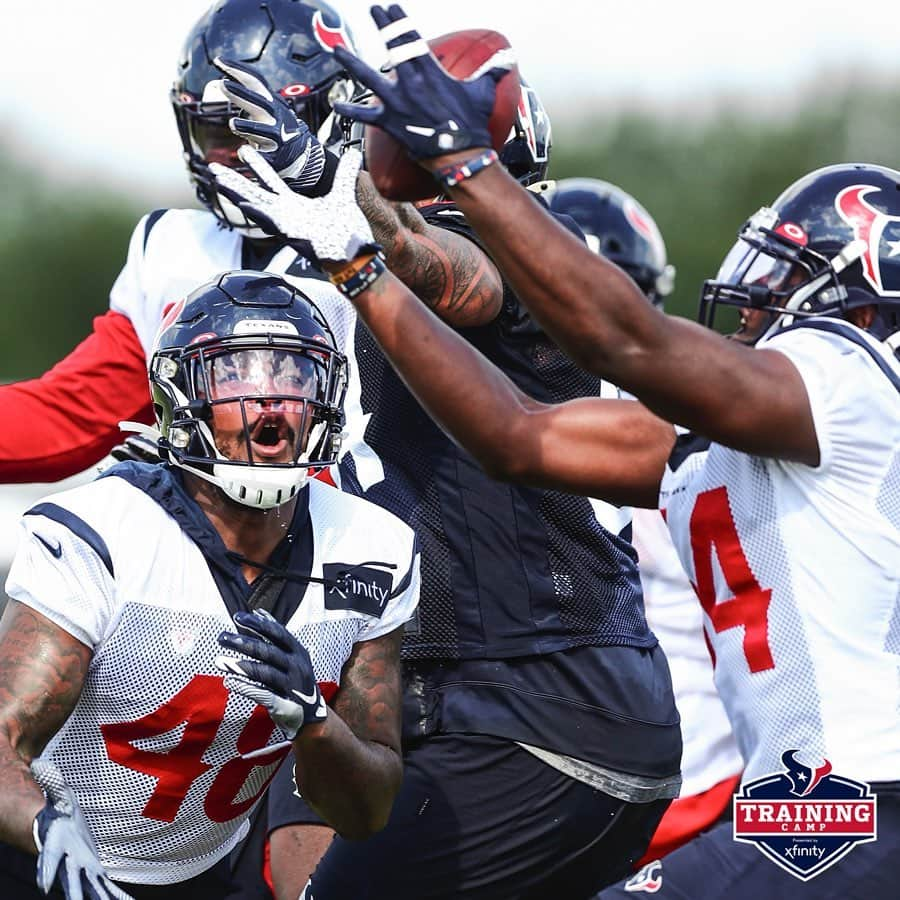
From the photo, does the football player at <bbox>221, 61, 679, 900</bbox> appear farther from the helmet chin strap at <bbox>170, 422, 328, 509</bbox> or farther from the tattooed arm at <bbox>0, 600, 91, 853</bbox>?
the tattooed arm at <bbox>0, 600, 91, 853</bbox>

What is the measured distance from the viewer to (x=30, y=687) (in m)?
3.37

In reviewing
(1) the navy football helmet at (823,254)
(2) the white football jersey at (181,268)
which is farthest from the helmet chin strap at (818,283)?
(2) the white football jersey at (181,268)

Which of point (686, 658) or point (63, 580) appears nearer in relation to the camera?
point (63, 580)

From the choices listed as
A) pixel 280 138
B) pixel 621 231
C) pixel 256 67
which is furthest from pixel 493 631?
pixel 621 231

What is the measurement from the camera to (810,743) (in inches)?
137

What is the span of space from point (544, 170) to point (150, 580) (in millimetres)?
1504

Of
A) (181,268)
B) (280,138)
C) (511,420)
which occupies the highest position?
(280,138)

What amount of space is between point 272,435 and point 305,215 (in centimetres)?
79

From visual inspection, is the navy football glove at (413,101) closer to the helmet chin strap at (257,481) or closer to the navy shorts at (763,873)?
the helmet chin strap at (257,481)

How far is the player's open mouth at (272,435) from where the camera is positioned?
3.83 metres

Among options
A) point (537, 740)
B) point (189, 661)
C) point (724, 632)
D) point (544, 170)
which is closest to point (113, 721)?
point (189, 661)

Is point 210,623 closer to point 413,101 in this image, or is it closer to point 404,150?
point 404,150

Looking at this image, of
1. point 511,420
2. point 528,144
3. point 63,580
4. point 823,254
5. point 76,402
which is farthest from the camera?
point 76,402

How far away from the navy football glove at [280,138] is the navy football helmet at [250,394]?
1.16 feet
